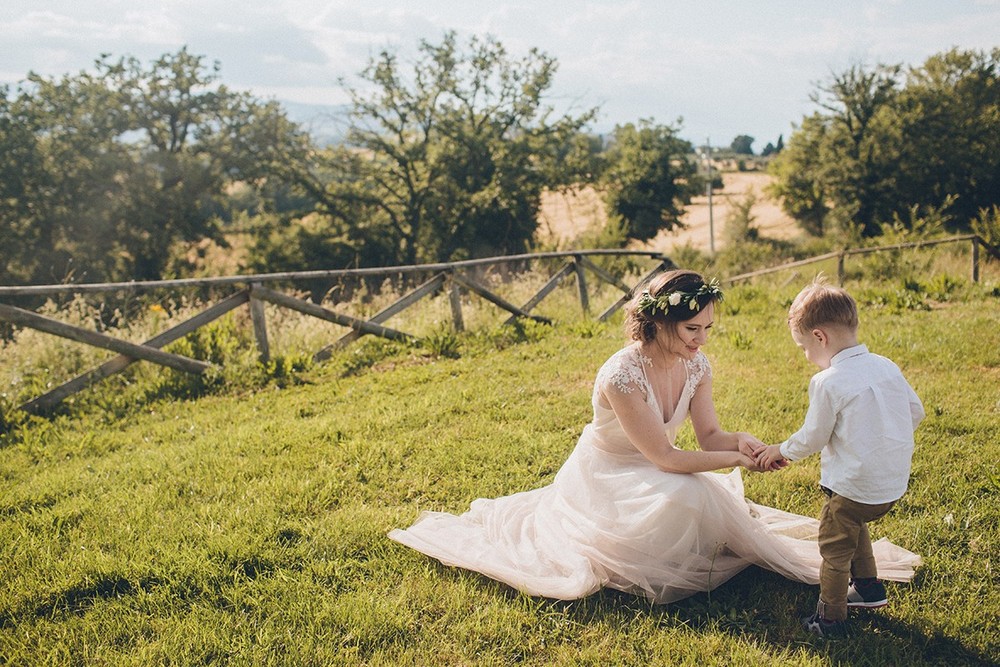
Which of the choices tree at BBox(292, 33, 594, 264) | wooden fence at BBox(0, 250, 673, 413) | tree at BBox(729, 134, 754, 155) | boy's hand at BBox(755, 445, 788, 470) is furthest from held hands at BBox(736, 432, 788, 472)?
tree at BBox(729, 134, 754, 155)

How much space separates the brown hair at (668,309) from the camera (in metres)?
3.40

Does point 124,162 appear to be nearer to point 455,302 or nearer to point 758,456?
point 455,302

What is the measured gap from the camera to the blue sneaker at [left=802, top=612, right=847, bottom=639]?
10.0ft

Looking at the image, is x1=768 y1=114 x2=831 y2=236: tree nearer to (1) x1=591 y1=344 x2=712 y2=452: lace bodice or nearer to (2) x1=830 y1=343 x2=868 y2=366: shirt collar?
(1) x1=591 y1=344 x2=712 y2=452: lace bodice

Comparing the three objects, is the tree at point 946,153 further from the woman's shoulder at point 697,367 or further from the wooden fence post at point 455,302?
the woman's shoulder at point 697,367

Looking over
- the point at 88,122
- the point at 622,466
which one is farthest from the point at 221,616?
the point at 88,122

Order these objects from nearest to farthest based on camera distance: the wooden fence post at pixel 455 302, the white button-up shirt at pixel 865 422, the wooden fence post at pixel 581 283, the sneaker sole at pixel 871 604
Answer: the white button-up shirt at pixel 865 422, the sneaker sole at pixel 871 604, the wooden fence post at pixel 455 302, the wooden fence post at pixel 581 283

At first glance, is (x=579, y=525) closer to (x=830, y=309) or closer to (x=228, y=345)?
(x=830, y=309)

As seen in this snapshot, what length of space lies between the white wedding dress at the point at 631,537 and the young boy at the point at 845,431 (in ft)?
1.51

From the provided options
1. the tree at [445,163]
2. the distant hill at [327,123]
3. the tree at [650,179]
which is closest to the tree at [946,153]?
the tree at [650,179]

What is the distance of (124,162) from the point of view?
3228cm

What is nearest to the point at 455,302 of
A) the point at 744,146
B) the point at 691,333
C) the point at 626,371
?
the point at 626,371

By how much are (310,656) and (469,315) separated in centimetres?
661

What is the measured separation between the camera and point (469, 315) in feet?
30.9
